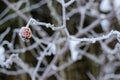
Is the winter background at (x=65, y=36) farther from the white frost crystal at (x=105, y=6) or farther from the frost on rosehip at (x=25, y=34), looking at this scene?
the frost on rosehip at (x=25, y=34)

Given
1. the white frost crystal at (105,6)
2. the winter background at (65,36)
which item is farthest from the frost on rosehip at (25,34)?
the white frost crystal at (105,6)

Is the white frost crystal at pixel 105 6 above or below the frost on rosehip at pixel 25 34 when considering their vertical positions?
above

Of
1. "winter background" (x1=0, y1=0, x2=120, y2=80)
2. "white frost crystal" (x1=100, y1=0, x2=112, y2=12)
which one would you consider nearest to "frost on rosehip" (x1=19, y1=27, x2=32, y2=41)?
"winter background" (x1=0, y1=0, x2=120, y2=80)

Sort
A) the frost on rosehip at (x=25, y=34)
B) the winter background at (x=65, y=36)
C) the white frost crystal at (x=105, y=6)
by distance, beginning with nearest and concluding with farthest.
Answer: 1. the frost on rosehip at (x=25, y=34)
2. the winter background at (x=65, y=36)
3. the white frost crystal at (x=105, y=6)

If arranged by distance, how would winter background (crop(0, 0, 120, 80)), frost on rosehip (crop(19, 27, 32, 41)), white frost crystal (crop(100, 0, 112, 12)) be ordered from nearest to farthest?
1. frost on rosehip (crop(19, 27, 32, 41))
2. winter background (crop(0, 0, 120, 80))
3. white frost crystal (crop(100, 0, 112, 12))

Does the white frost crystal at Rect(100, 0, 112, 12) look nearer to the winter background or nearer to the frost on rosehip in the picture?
the winter background

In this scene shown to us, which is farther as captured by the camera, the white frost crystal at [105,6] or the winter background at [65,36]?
the white frost crystal at [105,6]

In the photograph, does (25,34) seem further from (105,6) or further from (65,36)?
(105,6)

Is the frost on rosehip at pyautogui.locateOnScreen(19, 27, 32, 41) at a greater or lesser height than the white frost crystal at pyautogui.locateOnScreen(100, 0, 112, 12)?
lesser

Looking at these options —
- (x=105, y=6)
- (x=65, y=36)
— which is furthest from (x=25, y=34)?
(x=105, y=6)
